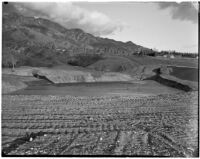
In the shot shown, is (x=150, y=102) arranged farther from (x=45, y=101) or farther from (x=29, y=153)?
(x=29, y=153)

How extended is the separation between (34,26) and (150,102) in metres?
2.13

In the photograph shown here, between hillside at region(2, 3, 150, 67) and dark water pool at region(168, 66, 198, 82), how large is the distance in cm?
74

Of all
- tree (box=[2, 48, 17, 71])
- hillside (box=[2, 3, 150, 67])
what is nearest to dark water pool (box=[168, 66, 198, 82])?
hillside (box=[2, 3, 150, 67])

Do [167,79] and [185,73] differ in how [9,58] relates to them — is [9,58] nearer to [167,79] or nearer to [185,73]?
[167,79]

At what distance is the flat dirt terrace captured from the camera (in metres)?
3.31

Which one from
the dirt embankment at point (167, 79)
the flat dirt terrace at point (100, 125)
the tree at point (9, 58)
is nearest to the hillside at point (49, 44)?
the tree at point (9, 58)

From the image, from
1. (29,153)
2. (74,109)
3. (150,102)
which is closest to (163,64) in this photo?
(150,102)

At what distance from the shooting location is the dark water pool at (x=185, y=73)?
141 inches

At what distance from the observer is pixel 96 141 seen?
337 centimetres

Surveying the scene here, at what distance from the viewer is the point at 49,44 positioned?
4.08 meters

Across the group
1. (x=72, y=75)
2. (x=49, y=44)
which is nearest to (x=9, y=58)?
(x=49, y=44)

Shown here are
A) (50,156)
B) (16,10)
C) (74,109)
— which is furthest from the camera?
(74,109)

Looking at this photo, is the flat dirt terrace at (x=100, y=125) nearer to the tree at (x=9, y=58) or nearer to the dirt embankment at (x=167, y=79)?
the dirt embankment at (x=167, y=79)

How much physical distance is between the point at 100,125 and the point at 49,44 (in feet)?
5.08
